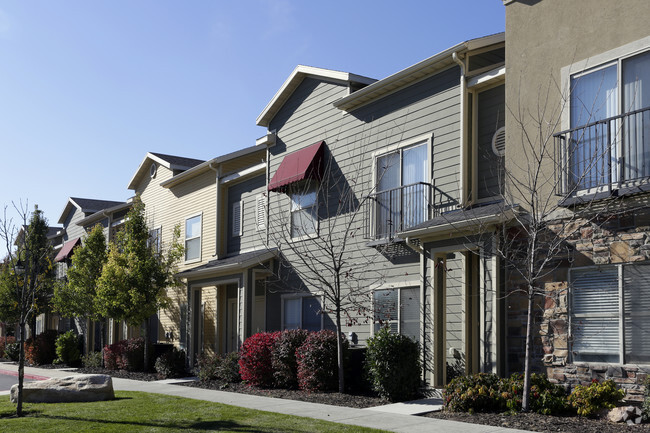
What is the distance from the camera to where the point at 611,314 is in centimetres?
1121

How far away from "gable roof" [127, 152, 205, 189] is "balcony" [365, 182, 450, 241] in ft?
40.3

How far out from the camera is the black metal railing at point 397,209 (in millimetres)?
15617

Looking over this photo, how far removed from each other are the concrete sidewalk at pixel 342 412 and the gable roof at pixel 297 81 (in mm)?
8221

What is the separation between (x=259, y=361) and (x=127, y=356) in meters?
7.98

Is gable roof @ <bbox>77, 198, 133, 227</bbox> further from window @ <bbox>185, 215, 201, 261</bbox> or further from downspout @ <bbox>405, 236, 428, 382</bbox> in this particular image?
downspout @ <bbox>405, 236, 428, 382</bbox>

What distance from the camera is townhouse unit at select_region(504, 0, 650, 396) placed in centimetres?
1089

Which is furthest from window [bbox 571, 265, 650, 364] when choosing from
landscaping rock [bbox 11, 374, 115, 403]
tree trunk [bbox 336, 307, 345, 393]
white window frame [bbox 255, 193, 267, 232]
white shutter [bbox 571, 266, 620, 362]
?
white window frame [bbox 255, 193, 267, 232]

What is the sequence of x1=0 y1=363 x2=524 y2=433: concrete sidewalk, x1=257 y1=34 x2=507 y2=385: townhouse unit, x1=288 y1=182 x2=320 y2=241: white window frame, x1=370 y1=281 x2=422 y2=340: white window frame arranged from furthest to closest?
x1=288 y1=182 x2=320 y2=241: white window frame
x1=370 y1=281 x2=422 y2=340: white window frame
x1=257 y1=34 x2=507 y2=385: townhouse unit
x1=0 y1=363 x2=524 y2=433: concrete sidewalk

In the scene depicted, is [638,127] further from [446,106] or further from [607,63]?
[446,106]

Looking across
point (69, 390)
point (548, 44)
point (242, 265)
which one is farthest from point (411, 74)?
point (69, 390)

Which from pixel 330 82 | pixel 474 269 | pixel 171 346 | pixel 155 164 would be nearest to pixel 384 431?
pixel 474 269

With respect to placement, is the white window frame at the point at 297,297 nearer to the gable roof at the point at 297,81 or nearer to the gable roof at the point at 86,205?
the gable roof at the point at 297,81

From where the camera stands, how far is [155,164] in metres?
29.1

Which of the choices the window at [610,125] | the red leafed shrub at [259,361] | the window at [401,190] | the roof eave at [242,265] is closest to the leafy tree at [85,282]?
the roof eave at [242,265]
